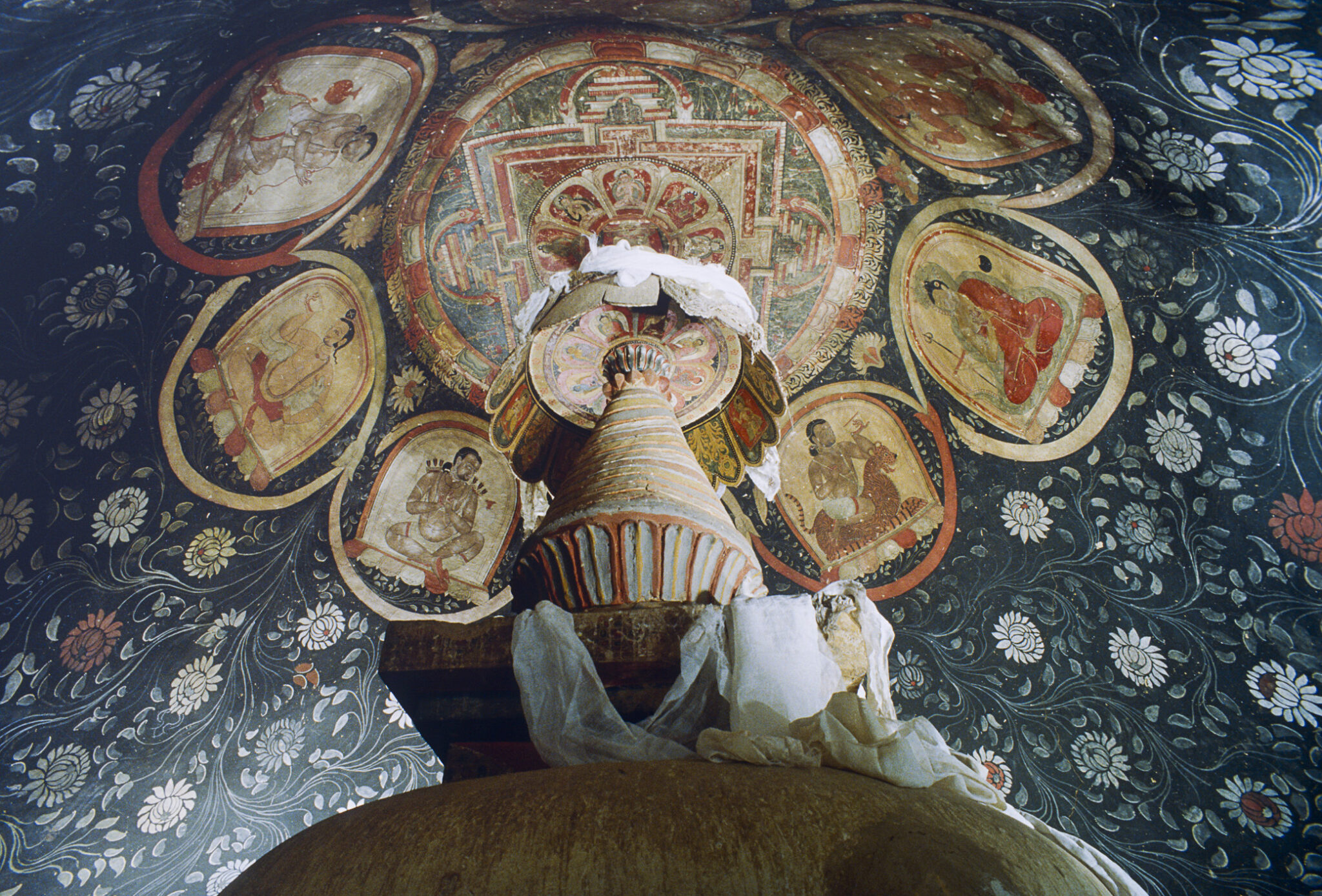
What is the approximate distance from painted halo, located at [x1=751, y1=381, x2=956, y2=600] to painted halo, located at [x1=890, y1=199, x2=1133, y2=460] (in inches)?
11.9

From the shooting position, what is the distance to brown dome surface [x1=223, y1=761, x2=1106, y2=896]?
143 centimetres

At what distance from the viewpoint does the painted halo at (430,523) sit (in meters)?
5.50

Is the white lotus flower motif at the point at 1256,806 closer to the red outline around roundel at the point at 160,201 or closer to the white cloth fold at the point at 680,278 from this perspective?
the white cloth fold at the point at 680,278

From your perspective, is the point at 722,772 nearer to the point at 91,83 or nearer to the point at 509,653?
the point at 509,653

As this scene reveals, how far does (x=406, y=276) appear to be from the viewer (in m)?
5.52

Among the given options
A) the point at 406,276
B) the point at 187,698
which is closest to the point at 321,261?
the point at 406,276

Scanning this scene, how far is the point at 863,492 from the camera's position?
566cm

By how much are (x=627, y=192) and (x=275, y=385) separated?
2806 millimetres

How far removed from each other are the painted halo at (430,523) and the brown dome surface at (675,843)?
3.84 m

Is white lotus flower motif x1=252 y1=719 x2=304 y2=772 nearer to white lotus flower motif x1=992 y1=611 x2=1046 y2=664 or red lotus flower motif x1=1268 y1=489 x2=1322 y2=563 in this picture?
white lotus flower motif x1=992 y1=611 x2=1046 y2=664

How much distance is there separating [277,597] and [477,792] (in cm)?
415

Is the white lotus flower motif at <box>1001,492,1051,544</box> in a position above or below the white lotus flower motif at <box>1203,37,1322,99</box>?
below

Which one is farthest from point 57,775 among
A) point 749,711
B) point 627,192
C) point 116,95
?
point 627,192

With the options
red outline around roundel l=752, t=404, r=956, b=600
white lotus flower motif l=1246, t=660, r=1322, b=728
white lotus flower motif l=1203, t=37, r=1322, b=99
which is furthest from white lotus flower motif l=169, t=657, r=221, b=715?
white lotus flower motif l=1203, t=37, r=1322, b=99
